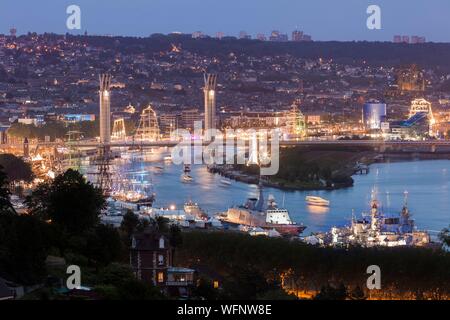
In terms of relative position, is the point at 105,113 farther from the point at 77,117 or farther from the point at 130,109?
the point at 130,109

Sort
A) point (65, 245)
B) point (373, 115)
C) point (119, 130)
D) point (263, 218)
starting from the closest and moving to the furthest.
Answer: point (65, 245) < point (263, 218) < point (119, 130) < point (373, 115)

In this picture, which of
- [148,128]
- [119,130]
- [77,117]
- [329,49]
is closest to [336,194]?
[148,128]

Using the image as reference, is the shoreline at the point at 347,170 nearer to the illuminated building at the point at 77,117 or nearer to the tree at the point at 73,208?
the illuminated building at the point at 77,117

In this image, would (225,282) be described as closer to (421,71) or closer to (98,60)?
(98,60)

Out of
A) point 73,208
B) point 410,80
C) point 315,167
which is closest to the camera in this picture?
point 73,208

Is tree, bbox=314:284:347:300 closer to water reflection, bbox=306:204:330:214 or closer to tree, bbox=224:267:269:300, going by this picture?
tree, bbox=224:267:269:300
